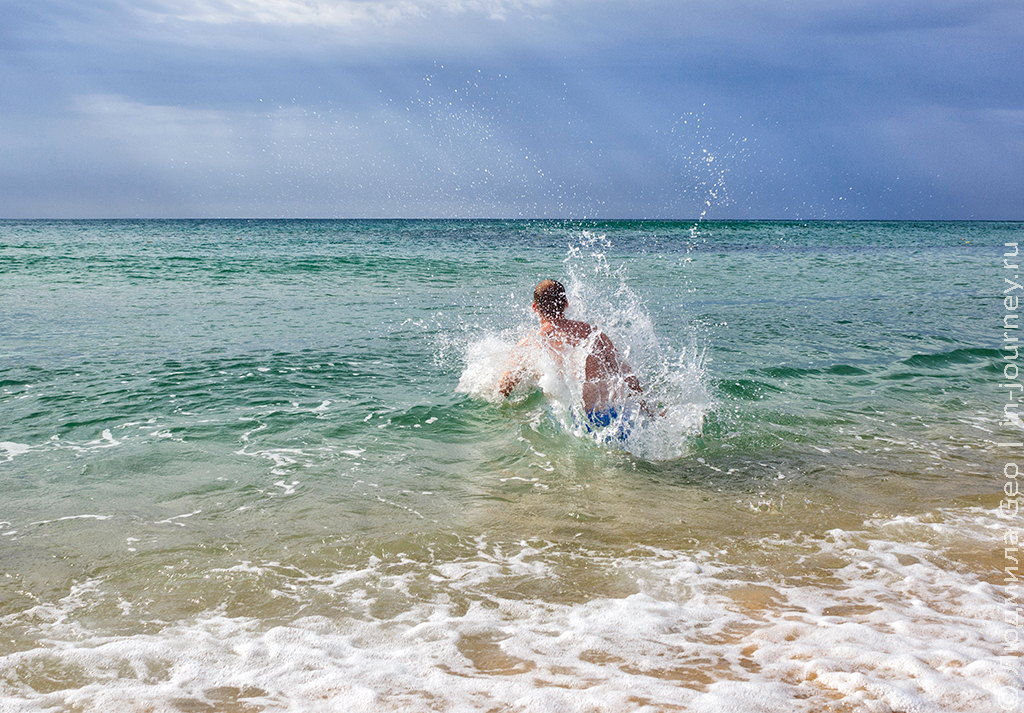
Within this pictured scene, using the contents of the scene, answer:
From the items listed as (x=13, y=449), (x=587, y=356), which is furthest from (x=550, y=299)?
(x=13, y=449)

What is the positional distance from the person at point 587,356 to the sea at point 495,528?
228 mm

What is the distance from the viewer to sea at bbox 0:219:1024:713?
3.17 meters

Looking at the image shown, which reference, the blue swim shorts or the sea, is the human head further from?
the blue swim shorts

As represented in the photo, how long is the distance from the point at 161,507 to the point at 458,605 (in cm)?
256

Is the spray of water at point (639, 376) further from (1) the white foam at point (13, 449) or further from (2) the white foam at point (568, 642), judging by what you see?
(1) the white foam at point (13, 449)

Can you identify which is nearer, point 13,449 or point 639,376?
point 13,449

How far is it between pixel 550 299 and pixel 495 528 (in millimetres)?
3046

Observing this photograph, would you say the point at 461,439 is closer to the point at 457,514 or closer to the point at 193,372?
the point at 457,514

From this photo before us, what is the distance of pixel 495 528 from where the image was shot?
4824 mm

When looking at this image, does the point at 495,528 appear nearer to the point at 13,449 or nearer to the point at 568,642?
the point at 568,642

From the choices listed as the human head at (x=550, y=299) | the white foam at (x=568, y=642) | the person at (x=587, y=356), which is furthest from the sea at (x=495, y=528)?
the human head at (x=550, y=299)

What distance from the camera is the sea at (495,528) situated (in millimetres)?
3168

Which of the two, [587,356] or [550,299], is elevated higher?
[550,299]

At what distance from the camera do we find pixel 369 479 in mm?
5719
